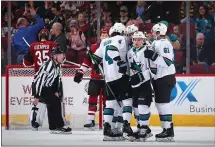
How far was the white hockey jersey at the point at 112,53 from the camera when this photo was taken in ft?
28.4

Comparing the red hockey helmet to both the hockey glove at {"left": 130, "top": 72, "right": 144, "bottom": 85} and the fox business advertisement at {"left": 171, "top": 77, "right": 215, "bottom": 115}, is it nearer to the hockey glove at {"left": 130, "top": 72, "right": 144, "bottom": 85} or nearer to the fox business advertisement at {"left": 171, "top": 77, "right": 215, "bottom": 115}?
the fox business advertisement at {"left": 171, "top": 77, "right": 215, "bottom": 115}

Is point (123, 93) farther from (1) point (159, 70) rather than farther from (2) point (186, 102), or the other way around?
(2) point (186, 102)

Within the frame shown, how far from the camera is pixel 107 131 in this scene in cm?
877

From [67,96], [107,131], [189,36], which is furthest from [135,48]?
[189,36]

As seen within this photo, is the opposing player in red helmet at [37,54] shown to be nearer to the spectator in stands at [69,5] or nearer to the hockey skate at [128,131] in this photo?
the hockey skate at [128,131]

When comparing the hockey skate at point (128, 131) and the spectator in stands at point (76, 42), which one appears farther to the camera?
the spectator in stands at point (76, 42)

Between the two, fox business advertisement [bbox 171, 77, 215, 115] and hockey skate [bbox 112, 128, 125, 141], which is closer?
hockey skate [bbox 112, 128, 125, 141]

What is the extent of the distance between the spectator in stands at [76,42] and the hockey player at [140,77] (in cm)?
335

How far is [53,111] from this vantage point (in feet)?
32.4

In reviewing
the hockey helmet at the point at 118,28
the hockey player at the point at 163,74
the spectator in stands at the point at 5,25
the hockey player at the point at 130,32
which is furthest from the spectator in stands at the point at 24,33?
the hockey player at the point at 163,74

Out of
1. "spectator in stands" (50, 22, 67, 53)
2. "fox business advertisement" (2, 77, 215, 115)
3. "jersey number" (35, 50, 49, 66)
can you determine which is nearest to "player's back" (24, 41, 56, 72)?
"jersey number" (35, 50, 49, 66)

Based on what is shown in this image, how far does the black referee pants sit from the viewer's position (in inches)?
387

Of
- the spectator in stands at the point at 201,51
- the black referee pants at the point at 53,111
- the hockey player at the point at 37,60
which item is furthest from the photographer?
the spectator in stands at the point at 201,51

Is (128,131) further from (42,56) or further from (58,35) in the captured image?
(58,35)
